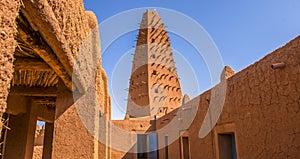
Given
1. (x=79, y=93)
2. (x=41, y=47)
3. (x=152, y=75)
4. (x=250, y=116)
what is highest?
(x=152, y=75)

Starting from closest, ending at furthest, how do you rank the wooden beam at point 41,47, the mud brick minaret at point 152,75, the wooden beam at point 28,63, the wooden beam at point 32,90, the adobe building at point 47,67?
the adobe building at point 47,67
the wooden beam at point 41,47
the wooden beam at point 28,63
the wooden beam at point 32,90
the mud brick minaret at point 152,75

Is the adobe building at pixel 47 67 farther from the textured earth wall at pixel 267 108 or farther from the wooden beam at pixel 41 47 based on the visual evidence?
the textured earth wall at pixel 267 108

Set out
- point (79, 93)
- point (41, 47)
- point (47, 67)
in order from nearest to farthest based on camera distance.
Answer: point (41, 47) < point (47, 67) < point (79, 93)

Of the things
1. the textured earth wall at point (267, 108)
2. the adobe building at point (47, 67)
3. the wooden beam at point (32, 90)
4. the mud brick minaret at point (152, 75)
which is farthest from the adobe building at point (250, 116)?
the mud brick minaret at point (152, 75)

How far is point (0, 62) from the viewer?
130cm

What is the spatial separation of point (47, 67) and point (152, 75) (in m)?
19.7

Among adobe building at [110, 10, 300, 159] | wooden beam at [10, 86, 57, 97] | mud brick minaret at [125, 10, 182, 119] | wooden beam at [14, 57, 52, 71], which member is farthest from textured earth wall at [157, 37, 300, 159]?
mud brick minaret at [125, 10, 182, 119]

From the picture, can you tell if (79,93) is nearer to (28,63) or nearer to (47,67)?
(47,67)

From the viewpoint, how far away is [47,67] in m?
3.31

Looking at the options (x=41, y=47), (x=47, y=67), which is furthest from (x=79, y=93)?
(x=41, y=47)

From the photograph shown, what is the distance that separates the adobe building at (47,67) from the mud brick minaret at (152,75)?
49.5 feet

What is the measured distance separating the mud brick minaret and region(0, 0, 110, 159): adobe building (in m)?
15.1

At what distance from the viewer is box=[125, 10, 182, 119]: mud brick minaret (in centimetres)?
2175

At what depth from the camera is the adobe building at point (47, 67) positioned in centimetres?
143
